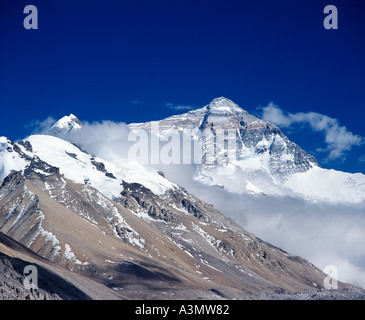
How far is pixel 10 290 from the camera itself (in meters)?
106
